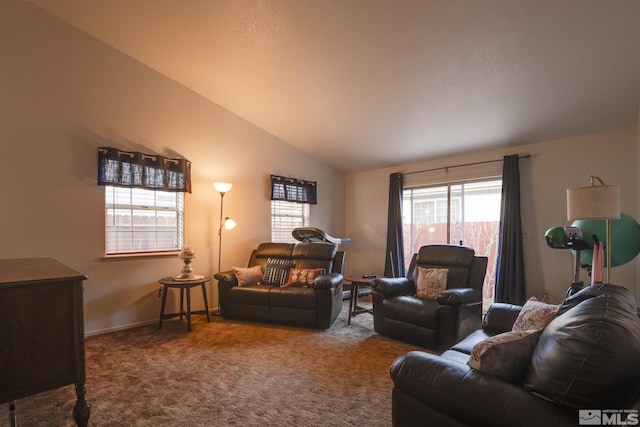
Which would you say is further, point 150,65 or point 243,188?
point 243,188

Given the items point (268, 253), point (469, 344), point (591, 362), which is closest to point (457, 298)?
point (469, 344)

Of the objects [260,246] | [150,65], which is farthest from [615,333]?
[150,65]

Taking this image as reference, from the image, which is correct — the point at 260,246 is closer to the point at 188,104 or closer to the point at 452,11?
the point at 188,104

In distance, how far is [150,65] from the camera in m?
3.96

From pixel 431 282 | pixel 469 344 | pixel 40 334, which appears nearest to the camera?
pixel 40 334

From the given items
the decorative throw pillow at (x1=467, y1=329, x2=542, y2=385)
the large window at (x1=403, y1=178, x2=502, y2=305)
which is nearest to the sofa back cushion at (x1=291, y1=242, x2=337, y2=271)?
the large window at (x1=403, y1=178, x2=502, y2=305)

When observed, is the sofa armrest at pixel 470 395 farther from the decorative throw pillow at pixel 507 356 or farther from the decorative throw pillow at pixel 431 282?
the decorative throw pillow at pixel 431 282

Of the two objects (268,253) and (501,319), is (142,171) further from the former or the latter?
(501,319)

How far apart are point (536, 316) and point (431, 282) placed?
63.3 inches

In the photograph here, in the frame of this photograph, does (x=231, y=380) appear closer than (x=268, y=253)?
Yes

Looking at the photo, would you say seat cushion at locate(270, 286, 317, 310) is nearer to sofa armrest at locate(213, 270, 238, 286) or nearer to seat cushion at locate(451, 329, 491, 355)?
sofa armrest at locate(213, 270, 238, 286)

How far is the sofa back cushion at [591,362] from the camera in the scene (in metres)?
0.98

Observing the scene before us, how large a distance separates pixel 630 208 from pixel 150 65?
232 inches

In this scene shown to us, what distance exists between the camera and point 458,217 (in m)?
5.02
